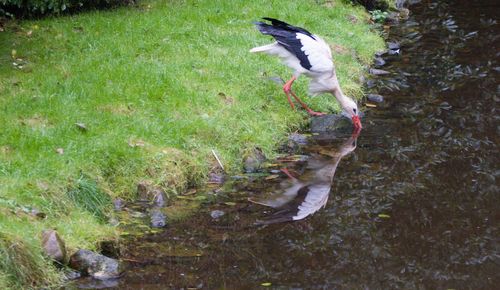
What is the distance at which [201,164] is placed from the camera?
7.57 metres

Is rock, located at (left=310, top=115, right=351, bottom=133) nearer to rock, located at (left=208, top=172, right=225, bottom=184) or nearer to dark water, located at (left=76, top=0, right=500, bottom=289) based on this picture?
dark water, located at (left=76, top=0, right=500, bottom=289)

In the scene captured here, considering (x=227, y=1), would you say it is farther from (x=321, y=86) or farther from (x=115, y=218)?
(x=115, y=218)

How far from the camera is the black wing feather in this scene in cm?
914

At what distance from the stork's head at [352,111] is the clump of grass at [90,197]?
11.9ft

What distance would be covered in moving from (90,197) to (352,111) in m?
3.85

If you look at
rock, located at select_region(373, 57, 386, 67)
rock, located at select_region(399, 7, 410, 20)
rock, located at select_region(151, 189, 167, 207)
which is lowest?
rock, located at select_region(399, 7, 410, 20)

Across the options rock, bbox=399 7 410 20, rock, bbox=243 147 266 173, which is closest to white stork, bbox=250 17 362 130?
rock, bbox=243 147 266 173

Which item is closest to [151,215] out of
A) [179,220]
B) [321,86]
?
[179,220]

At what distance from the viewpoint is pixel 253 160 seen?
803 cm

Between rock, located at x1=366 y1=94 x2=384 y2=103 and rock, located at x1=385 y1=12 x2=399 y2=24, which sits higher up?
rock, located at x1=366 y1=94 x2=384 y2=103

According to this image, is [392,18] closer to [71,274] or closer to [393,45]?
[393,45]

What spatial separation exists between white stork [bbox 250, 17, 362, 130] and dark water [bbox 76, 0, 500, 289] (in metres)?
0.49

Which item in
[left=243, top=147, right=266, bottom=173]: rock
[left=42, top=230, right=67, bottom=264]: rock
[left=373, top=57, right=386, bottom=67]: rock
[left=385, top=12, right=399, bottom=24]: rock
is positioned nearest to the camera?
[left=42, top=230, right=67, bottom=264]: rock

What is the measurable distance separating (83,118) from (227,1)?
542 cm
